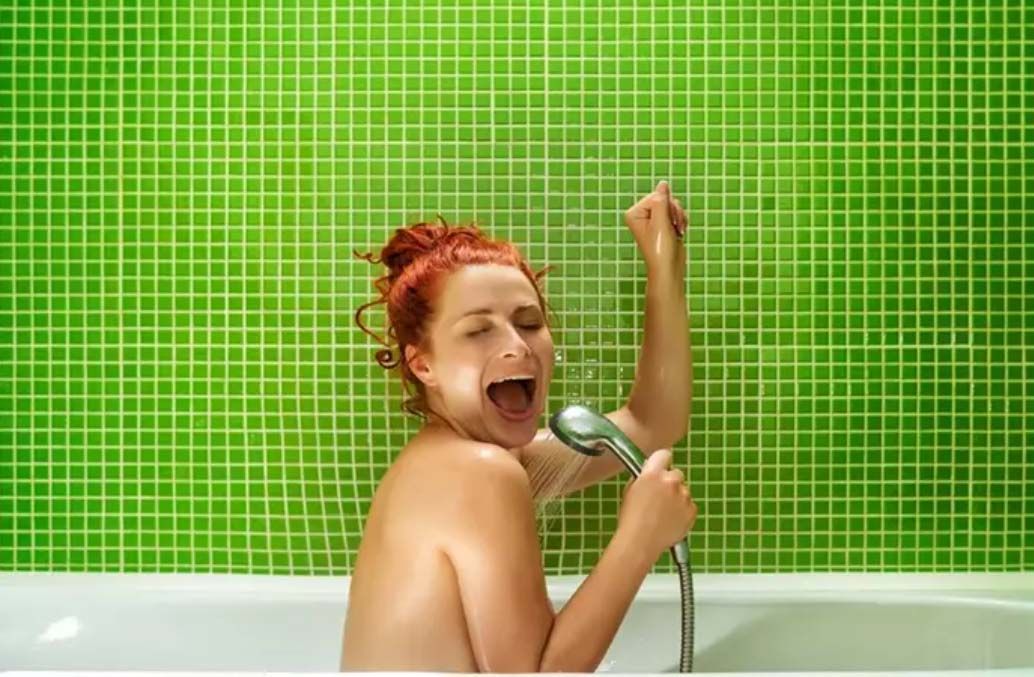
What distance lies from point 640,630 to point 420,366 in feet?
2.20

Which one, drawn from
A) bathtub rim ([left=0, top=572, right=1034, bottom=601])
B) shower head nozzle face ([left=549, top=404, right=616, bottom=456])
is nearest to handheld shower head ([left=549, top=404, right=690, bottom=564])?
shower head nozzle face ([left=549, top=404, right=616, bottom=456])

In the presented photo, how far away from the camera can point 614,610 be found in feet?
4.42

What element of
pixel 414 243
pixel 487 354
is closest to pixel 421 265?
pixel 414 243

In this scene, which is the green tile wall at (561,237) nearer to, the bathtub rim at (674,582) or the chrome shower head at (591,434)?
the bathtub rim at (674,582)

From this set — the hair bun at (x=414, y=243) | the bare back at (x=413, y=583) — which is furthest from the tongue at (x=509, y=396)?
the hair bun at (x=414, y=243)

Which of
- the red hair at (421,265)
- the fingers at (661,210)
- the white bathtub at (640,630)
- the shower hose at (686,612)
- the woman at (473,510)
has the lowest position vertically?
the white bathtub at (640,630)

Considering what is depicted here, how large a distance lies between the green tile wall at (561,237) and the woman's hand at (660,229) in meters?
0.10

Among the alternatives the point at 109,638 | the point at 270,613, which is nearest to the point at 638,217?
the point at 270,613

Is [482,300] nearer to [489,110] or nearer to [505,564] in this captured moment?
[505,564]

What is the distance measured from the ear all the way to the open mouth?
79 millimetres

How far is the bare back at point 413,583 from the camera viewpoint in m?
1.36

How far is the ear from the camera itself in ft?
5.03

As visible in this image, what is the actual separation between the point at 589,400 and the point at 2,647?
3.41 feet

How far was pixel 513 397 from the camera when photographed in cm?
154
